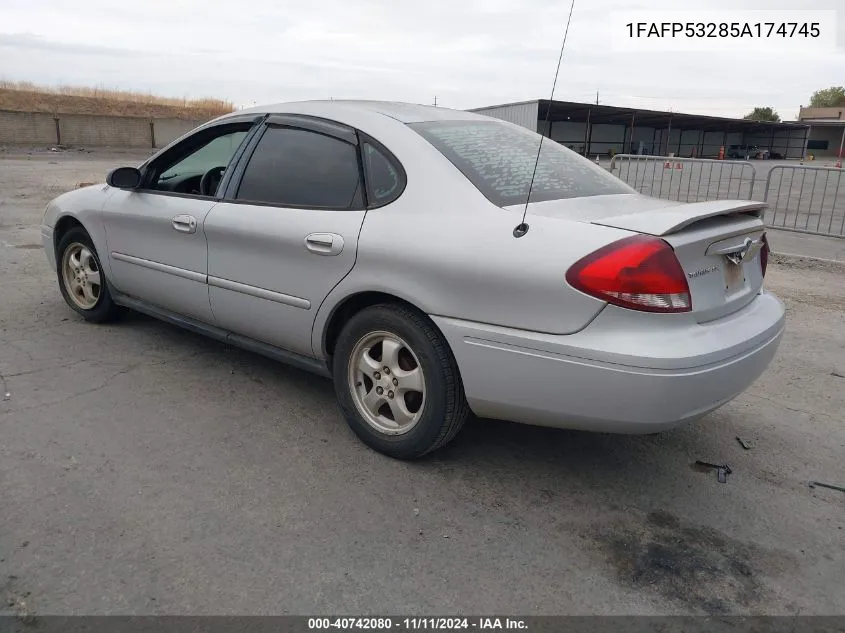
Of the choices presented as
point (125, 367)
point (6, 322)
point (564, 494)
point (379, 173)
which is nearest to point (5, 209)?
point (6, 322)

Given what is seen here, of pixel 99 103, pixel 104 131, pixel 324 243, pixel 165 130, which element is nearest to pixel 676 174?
pixel 324 243

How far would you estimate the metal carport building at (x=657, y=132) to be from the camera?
44.5m

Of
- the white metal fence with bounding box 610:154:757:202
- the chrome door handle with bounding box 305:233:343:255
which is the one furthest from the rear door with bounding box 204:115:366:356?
the white metal fence with bounding box 610:154:757:202

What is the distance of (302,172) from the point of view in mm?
3541

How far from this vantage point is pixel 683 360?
8.16ft

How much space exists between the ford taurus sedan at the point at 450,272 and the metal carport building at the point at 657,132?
29830mm

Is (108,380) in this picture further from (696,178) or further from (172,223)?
(696,178)

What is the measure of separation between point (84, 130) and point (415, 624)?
145 feet

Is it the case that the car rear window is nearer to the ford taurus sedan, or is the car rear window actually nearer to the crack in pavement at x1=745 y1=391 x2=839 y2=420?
the ford taurus sedan

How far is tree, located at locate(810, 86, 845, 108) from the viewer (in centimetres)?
10281

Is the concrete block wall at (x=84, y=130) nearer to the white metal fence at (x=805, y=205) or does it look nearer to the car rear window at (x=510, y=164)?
the white metal fence at (x=805, y=205)

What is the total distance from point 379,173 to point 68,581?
2070 millimetres

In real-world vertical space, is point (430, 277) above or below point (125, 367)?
above

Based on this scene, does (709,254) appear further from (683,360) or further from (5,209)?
(5,209)
